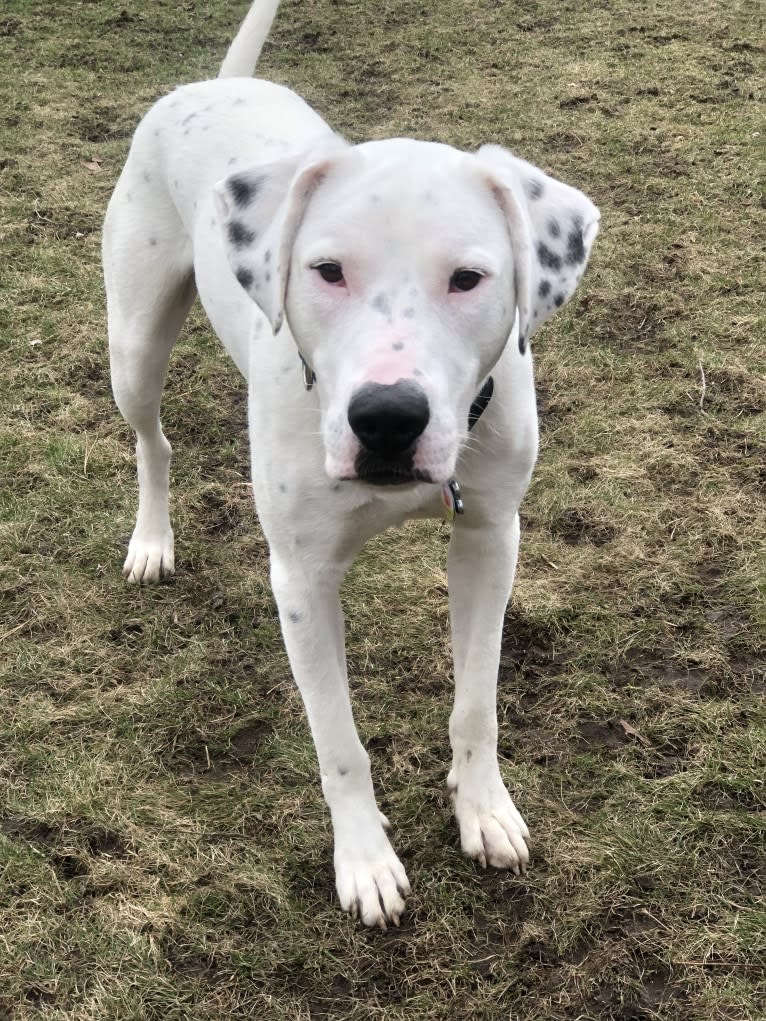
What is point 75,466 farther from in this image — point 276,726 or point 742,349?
point 742,349

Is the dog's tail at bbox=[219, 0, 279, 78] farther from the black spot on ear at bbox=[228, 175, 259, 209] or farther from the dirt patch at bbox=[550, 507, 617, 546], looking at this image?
the dirt patch at bbox=[550, 507, 617, 546]

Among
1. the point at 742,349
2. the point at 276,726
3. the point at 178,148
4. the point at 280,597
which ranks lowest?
the point at 276,726

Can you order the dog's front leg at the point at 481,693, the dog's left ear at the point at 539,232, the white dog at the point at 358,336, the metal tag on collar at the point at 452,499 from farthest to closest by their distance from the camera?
the dog's front leg at the point at 481,693 < the metal tag on collar at the point at 452,499 < the dog's left ear at the point at 539,232 < the white dog at the point at 358,336

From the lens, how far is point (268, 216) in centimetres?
226

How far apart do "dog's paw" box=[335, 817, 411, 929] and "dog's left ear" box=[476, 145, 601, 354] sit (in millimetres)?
1401

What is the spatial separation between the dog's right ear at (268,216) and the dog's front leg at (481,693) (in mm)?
869

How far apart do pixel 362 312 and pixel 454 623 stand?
4.02 ft

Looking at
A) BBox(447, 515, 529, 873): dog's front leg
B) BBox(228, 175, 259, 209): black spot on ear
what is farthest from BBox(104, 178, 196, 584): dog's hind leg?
BBox(447, 515, 529, 873): dog's front leg

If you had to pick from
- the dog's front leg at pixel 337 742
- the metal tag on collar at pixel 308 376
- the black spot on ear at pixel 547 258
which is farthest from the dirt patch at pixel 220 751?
the black spot on ear at pixel 547 258

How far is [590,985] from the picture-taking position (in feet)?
8.41

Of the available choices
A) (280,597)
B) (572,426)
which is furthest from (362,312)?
(572,426)

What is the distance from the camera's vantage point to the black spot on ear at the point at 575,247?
2.23m

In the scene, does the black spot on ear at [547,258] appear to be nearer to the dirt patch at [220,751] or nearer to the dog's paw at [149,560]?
the dirt patch at [220,751]

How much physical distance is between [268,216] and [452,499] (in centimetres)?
79
